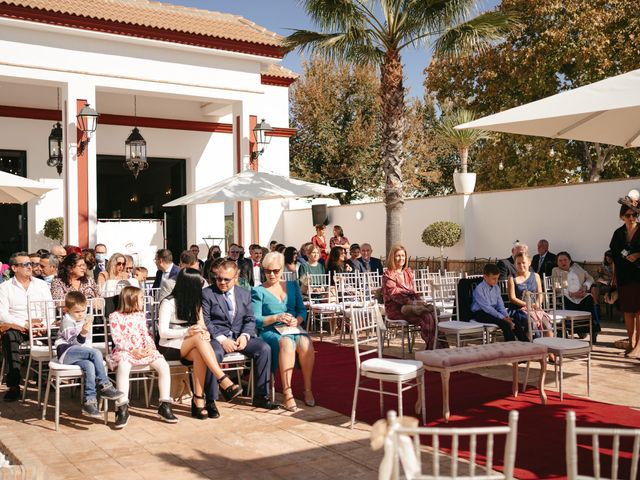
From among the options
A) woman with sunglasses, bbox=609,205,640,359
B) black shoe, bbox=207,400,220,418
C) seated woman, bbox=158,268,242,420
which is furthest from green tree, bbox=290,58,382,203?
black shoe, bbox=207,400,220,418

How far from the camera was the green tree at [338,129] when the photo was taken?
29.4 metres

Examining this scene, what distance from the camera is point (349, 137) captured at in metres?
29.4

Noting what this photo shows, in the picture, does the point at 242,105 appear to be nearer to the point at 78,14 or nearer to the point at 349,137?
the point at 78,14

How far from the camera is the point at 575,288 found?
33.2 ft

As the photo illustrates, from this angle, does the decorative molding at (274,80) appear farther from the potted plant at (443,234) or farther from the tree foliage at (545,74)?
the potted plant at (443,234)

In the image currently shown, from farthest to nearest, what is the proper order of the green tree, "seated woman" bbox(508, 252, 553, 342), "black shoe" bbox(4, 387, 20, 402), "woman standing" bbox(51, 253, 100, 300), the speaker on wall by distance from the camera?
1. the green tree
2. the speaker on wall
3. "seated woman" bbox(508, 252, 553, 342)
4. "woman standing" bbox(51, 253, 100, 300)
5. "black shoe" bbox(4, 387, 20, 402)

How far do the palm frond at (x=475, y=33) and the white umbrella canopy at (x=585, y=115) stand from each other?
604cm

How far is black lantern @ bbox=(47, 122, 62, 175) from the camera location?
15.0m

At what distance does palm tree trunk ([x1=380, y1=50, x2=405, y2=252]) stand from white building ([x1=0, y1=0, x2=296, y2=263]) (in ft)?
11.2

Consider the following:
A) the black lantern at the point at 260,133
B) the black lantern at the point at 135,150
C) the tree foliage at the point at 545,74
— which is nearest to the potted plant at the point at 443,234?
the black lantern at the point at 260,133

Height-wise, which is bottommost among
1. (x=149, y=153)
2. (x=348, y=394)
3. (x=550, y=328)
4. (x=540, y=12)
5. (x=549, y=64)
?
(x=348, y=394)

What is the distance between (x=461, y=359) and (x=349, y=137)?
2421 cm

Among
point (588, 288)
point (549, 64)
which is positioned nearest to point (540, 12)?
point (549, 64)

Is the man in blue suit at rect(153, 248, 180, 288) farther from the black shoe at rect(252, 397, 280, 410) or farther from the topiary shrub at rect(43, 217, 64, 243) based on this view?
the topiary shrub at rect(43, 217, 64, 243)
